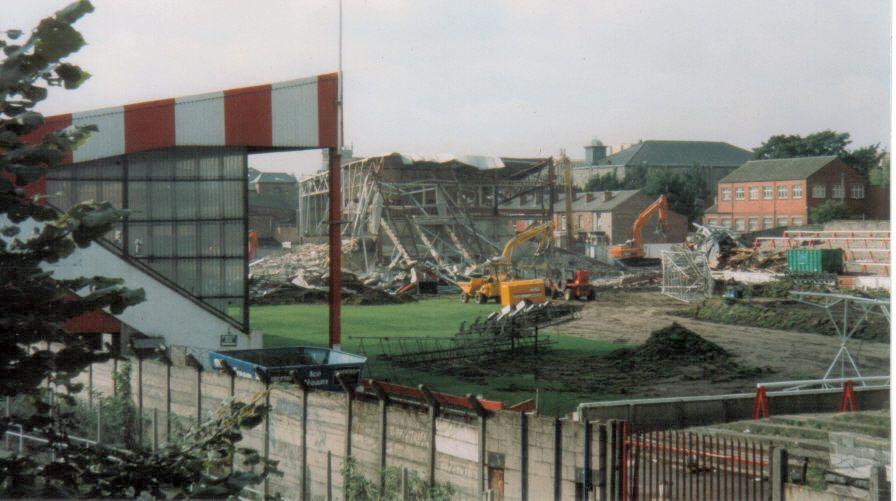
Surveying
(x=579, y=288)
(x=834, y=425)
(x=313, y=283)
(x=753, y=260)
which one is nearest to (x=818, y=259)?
(x=753, y=260)

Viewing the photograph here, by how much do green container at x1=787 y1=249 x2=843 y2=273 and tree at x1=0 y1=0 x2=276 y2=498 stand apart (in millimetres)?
29475

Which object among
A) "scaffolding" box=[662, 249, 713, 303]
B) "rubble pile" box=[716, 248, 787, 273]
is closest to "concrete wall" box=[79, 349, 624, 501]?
"scaffolding" box=[662, 249, 713, 303]

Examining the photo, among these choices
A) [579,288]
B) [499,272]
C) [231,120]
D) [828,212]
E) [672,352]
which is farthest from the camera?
[579,288]

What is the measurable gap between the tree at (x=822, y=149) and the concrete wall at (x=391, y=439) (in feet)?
14.4

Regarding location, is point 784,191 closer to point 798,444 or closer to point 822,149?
point 822,149

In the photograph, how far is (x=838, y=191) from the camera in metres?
19.9

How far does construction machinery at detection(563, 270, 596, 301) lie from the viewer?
3556 cm

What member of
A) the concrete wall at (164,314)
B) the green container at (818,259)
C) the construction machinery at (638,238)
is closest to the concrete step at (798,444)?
the concrete wall at (164,314)

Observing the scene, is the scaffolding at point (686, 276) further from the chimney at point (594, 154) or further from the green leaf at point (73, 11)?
the green leaf at point (73, 11)

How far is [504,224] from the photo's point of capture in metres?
33.8

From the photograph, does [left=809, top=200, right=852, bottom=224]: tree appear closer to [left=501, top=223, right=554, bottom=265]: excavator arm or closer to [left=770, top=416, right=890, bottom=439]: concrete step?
[left=770, top=416, right=890, bottom=439]: concrete step

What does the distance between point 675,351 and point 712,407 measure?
918 cm

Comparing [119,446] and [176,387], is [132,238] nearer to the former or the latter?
[176,387]

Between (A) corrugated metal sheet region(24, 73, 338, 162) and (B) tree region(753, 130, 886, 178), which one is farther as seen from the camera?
(A) corrugated metal sheet region(24, 73, 338, 162)
